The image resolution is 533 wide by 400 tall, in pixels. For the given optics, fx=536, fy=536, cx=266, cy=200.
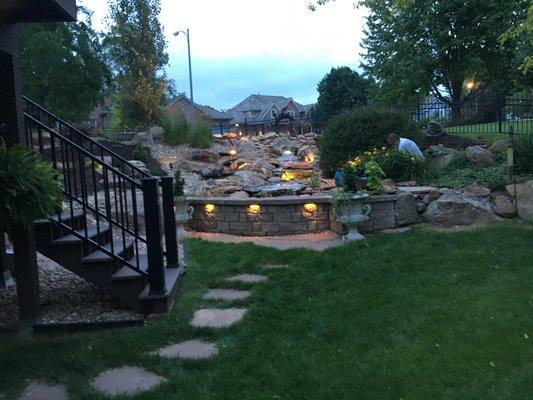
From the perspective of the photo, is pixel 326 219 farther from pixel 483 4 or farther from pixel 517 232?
pixel 483 4

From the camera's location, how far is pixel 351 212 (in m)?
7.54

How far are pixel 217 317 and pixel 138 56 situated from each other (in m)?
16.1

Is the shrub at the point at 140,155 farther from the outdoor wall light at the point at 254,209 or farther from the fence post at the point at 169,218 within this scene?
the fence post at the point at 169,218

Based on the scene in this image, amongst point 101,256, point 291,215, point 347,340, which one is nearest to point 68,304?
point 101,256

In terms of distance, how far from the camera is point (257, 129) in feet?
116

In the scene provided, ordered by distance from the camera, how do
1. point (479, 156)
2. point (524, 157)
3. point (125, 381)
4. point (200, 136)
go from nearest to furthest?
1. point (125, 381)
2. point (524, 157)
3. point (479, 156)
4. point (200, 136)

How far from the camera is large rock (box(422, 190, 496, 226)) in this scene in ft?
26.0

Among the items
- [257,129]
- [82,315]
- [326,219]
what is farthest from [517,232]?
[257,129]

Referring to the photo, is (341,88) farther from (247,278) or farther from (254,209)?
(247,278)

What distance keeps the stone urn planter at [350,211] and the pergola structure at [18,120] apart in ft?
14.3

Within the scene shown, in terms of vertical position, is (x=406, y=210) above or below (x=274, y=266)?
above

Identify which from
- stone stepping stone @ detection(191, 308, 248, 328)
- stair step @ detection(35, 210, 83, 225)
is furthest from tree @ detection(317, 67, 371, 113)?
stone stepping stone @ detection(191, 308, 248, 328)

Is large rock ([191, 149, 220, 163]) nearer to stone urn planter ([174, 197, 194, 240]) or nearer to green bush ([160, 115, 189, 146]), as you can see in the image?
green bush ([160, 115, 189, 146])

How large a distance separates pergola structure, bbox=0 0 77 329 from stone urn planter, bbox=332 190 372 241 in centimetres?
437
